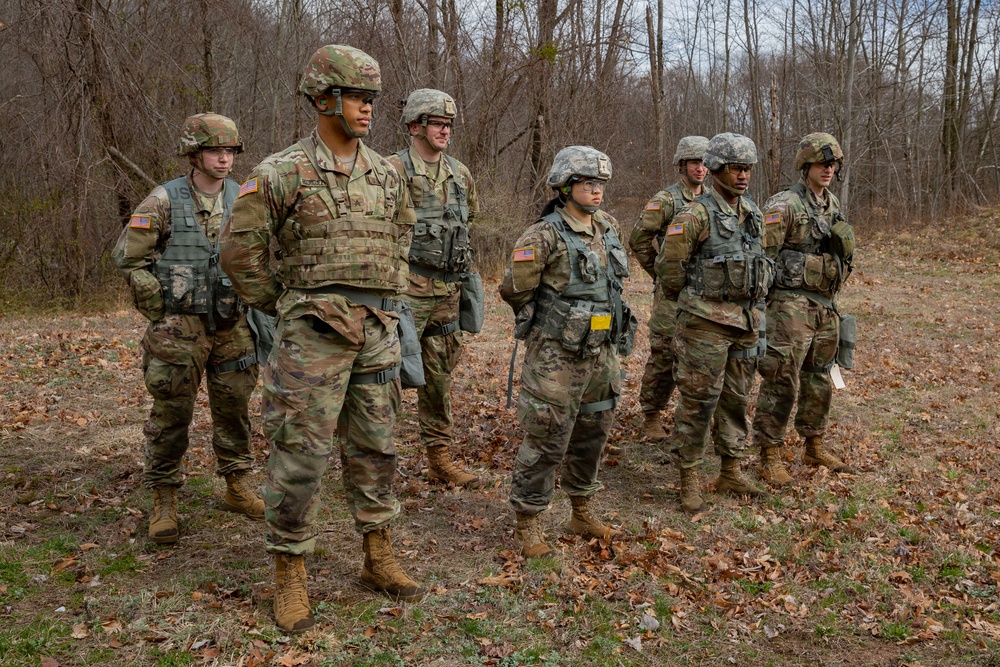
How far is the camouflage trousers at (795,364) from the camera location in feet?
20.6

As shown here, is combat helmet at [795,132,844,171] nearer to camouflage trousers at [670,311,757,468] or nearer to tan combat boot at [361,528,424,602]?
camouflage trousers at [670,311,757,468]

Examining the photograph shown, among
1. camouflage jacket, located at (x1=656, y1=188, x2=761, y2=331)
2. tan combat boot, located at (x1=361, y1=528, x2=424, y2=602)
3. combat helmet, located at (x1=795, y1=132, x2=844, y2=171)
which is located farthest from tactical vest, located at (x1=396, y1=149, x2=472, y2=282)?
combat helmet, located at (x1=795, y1=132, x2=844, y2=171)

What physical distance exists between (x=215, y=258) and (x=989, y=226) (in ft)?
74.6

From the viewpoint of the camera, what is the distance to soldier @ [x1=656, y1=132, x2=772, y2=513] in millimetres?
5586

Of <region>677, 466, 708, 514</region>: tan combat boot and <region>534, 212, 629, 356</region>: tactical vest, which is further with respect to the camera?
<region>677, 466, 708, 514</region>: tan combat boot

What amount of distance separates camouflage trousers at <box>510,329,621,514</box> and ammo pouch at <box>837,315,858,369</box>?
2.74 m

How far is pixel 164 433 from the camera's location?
16.4ft

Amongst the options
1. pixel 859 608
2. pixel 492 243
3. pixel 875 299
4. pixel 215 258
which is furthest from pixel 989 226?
pixel 215 258

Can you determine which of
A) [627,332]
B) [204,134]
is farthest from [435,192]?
[627,332]

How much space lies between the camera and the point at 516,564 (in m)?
4.81

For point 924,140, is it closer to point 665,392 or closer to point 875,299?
point 875,299

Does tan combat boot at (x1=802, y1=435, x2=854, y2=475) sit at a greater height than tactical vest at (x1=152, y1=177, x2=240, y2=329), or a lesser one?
lesser

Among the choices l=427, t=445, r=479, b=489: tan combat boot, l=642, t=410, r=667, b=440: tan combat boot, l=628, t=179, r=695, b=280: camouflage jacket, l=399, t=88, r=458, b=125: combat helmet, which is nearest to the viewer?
l=399, t=88, r=458, b=125: combat helmet

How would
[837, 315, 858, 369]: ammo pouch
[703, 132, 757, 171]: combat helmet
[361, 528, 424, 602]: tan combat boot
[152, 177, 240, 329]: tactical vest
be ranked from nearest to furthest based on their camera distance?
1. [361, 528, 424, 602]: tan combat boot
2. [152, 177, 240, 329]: tactical vest
3. [703, 132, 757, 171]: combat helmet
4. [837, 315, 858, 369]: ammo pouch
